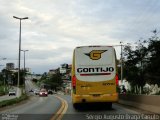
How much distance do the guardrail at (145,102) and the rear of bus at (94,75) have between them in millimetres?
1699

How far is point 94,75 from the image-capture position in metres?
26.6

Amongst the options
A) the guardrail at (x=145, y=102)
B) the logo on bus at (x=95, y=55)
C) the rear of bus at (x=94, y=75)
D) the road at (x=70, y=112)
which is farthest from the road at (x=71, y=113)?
the logo on bus at (x=95, y=55)

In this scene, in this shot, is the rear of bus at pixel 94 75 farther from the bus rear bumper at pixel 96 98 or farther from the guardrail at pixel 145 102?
the guardrail at pixel 145 102

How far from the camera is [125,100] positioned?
111 feet

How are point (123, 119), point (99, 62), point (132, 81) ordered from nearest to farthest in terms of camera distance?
point (123, 119) < point (99, 62) < point (132, 81)

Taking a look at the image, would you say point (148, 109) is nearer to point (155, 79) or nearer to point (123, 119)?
point (123, 119)

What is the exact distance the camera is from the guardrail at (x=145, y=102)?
2325cm

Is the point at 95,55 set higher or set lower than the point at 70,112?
higher

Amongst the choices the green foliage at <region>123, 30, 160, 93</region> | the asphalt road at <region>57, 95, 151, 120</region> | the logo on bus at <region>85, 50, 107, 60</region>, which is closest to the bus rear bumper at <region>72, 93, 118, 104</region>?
the asphalt road at <region>57, 95, 151, 120</region>

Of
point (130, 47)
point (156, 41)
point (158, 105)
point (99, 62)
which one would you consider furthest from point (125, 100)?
point (130, 47)

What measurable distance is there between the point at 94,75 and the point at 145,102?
130 inches

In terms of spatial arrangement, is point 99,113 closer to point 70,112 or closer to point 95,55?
point 70,112

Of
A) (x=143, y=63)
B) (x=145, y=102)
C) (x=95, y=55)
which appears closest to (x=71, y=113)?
(x=95, y=55)

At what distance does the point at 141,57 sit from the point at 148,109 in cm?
4997
